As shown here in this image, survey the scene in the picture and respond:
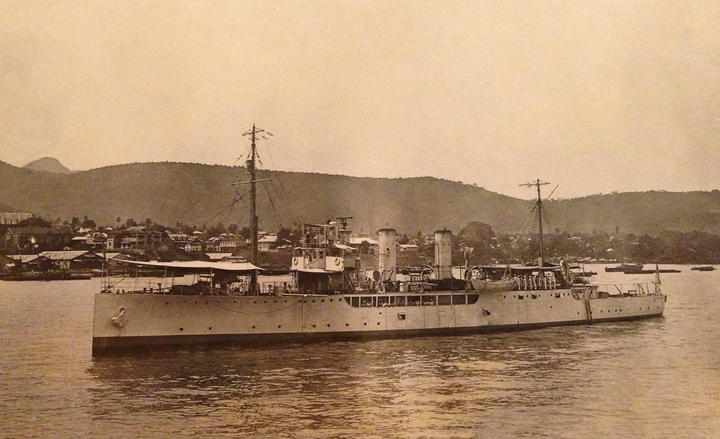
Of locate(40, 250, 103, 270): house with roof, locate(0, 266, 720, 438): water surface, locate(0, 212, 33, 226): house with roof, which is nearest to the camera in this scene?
locate(0, 266, 720, 438): water surface

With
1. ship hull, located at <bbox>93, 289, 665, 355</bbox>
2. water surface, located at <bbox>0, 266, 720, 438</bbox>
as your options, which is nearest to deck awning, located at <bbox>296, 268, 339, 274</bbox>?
ship hull, located at <bbox>93, 289, 665, 355</bbox>

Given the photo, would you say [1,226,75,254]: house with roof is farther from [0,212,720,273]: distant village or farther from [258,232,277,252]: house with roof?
[258,232,277,252]: house with roof

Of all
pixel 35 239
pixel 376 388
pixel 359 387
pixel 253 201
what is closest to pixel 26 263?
pixel 35 239

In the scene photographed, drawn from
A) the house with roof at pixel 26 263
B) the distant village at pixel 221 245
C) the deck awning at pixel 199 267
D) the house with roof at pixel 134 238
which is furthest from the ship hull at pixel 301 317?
the house with roof at pixel 134 238

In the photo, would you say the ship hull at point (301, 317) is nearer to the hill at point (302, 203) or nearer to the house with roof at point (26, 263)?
the hill at point (302, 203)

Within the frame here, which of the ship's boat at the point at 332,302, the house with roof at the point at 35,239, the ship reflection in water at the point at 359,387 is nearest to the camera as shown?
the ship reflection in water at the point at 359,387
